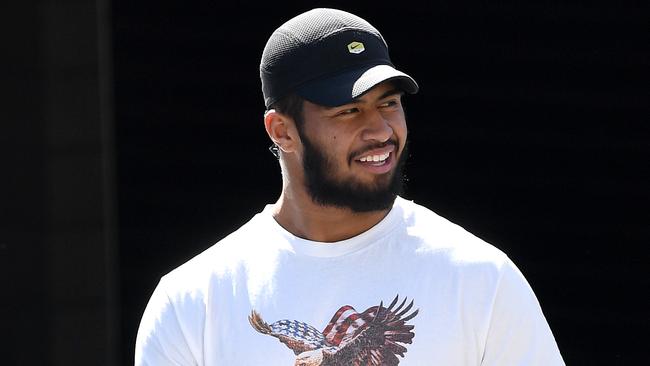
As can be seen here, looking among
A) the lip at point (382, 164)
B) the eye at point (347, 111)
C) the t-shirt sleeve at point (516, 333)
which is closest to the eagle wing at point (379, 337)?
the t-shirt sleeve at point (516, 333)

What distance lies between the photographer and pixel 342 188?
2.89 m

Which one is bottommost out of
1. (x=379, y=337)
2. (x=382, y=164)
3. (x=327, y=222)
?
(x=379, y=337)

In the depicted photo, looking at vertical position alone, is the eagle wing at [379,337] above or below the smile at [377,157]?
below

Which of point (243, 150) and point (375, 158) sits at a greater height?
point (243, 150)

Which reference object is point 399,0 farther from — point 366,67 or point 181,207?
point 366,67

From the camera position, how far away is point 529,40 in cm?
495

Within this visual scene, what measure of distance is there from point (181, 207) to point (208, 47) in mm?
686

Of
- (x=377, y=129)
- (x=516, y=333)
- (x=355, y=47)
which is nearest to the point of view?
(x=516, y=333)

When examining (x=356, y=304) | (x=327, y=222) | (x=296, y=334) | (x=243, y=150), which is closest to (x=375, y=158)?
(x=327, y=222)

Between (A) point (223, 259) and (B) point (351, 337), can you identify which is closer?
(B) point (351, 337)

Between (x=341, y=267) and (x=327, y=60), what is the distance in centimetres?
49

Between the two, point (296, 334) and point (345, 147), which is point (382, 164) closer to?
point (345, 147)

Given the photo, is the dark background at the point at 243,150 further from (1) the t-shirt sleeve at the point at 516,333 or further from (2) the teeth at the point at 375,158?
(1) the t-shirt sleeve at the point at 516,333

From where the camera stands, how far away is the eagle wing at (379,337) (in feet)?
8.93
